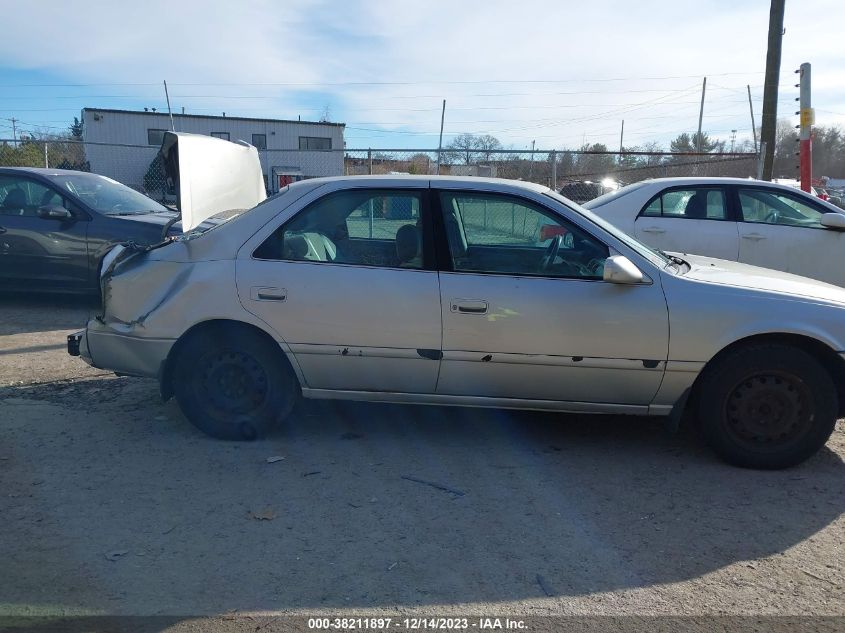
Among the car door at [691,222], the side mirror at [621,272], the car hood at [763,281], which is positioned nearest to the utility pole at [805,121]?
the car door at [691,222]

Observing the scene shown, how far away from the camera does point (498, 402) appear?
173 inches

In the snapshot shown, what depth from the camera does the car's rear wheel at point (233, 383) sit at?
4.50 meters

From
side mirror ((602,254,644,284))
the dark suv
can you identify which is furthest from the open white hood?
side mirror ((602,254,644,284))

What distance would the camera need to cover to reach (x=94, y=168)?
26797 mm

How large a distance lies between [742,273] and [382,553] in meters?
2.85

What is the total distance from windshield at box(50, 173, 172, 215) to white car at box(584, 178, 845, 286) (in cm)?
543

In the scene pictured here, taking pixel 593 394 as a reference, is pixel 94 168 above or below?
above

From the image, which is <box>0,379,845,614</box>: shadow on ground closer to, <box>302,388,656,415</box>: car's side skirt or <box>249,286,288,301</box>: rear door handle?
<box>302,388,656,415</box>: car's side skirt

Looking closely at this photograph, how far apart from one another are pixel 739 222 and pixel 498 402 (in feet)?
14.9

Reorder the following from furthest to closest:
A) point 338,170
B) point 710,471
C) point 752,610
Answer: point 338,170
point 710,471
point 752,610

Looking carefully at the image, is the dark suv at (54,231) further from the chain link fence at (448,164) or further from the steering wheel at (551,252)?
the steering wheel at (551,252)

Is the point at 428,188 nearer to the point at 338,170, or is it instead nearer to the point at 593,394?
the point at 593,394

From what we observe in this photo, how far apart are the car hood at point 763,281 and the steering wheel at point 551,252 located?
0.76 m

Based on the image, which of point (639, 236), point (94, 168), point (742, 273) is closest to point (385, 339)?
point (742, 273)
